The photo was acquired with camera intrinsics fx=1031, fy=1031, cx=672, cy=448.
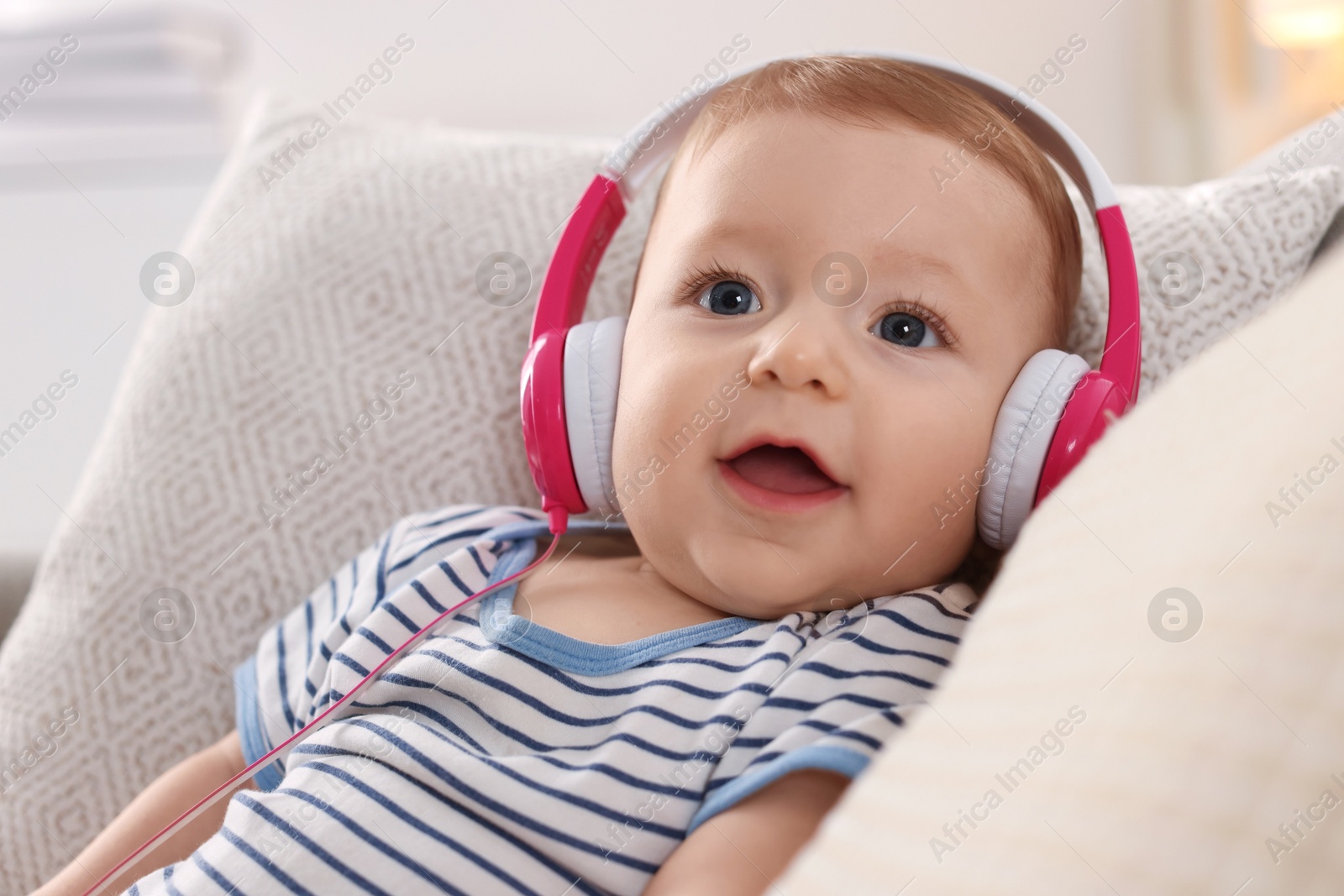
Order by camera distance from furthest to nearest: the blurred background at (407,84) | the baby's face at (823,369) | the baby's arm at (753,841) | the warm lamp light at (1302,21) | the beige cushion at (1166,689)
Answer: the blurred background at (407,84) < the warm lamp light at (1302,21) < the baby's face at (823,369) < the baby's arm at (753,841) < the beige cushion at (1166,689)

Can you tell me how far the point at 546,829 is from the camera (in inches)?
23.9

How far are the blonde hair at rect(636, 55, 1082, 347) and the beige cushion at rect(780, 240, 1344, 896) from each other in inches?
14.4

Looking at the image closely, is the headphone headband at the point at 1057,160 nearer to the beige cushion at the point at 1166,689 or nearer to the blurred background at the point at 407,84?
the beige cushion at the point at 1166,689

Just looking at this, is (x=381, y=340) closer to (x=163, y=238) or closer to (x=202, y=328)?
(x=202, y=328)

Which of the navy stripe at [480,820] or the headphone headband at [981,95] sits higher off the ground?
the headphone headband at [981,95]

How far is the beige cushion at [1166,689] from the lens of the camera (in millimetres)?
277

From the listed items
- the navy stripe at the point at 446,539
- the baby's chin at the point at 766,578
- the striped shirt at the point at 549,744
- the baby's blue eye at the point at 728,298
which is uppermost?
the baby's blue eye at the point at 728,298

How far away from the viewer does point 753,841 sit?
56 centimetres

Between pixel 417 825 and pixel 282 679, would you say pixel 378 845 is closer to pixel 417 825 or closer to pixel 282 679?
pixel 417 825

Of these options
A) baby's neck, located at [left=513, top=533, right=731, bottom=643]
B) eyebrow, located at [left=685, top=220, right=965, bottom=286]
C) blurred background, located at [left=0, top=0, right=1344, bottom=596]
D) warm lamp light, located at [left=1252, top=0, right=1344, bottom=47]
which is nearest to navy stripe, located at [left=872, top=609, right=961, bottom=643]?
baby's neck, located at [left=513, top=533, right=731, bottom=643]

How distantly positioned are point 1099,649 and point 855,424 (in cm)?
34

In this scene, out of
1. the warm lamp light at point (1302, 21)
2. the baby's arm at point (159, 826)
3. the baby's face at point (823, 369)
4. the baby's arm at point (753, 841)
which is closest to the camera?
the baby's arm at point (753, 841)

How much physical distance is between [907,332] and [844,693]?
9.8 inches

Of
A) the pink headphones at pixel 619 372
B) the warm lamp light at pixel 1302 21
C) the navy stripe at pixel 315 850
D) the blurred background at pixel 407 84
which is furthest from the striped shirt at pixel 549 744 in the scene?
the warm lamp light at pixel 1302 21
